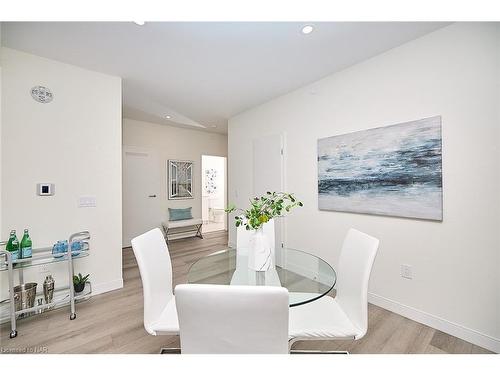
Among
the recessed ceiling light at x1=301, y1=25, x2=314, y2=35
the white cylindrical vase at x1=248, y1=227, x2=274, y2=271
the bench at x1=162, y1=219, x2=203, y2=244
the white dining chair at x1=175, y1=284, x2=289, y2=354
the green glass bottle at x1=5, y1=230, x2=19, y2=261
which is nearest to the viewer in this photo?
the white dining chair at x1=175, y1=284, x2=289, y2=354

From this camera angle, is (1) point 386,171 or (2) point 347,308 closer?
(2) point 347,308

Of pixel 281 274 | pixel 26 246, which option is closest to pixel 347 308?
pixel 281 274

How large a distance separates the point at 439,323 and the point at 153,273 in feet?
7.64

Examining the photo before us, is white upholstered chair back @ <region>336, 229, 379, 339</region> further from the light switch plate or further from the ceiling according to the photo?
the light switch plate

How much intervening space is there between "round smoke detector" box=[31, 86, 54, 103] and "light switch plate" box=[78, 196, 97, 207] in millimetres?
1053

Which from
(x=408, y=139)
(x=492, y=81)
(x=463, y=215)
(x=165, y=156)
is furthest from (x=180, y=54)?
(x=165, y=156)

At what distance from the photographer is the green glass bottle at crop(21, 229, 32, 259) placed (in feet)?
6.57

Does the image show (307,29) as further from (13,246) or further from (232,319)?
(13,246)

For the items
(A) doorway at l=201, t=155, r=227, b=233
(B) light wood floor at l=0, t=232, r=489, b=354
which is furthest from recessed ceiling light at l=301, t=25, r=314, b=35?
(A) doorway at l=201, t=155, r=227, b=233

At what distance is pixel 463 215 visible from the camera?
1760 mm

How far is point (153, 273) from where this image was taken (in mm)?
1460

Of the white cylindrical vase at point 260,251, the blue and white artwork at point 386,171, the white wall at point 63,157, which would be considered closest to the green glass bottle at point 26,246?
the white wall at point 63,157

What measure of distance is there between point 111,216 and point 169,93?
186 cm
